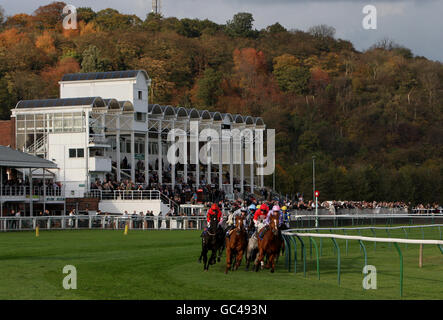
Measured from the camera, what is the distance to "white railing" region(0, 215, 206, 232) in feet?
150

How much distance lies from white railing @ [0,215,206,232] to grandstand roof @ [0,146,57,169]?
532 centimetres

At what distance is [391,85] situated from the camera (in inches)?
4840

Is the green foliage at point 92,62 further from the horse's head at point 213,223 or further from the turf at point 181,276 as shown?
the horse's head at point 213,223

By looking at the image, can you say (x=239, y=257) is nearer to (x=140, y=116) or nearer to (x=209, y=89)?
(x=140, y=116)

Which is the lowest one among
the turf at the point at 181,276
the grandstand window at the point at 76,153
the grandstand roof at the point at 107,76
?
the turf at the point at 181,276

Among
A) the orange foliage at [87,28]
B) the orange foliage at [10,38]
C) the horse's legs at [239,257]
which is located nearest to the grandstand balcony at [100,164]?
the horse's legs at [239,257]

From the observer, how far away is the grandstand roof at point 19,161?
4878 centimetres

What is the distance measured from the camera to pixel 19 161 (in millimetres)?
49656

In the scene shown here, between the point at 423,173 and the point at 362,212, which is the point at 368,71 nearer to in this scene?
the point at 423,173

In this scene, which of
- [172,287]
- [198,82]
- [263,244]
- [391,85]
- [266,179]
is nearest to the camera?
[172,287]

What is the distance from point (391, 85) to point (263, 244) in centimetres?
10669

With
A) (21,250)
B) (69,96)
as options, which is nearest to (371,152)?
(69,96)

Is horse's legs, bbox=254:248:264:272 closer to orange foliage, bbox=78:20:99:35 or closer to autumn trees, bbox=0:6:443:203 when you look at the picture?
autumn trees, bbox=0:6:443:203

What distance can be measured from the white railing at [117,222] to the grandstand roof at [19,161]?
5.32m
